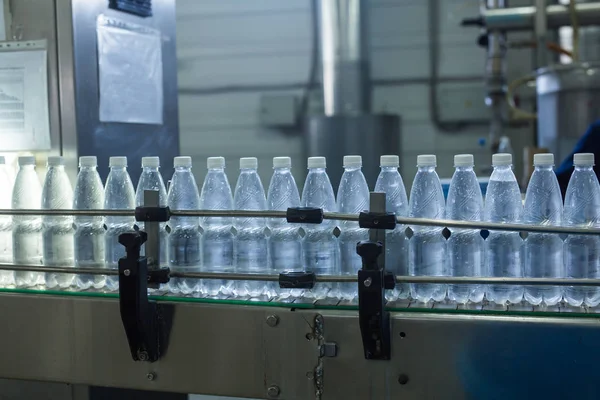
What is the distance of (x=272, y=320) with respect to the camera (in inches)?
52.9

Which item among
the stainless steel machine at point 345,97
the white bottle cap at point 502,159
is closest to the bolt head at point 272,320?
the white bottle cap at point 502,159

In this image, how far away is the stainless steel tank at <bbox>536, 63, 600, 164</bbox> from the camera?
3.51 m

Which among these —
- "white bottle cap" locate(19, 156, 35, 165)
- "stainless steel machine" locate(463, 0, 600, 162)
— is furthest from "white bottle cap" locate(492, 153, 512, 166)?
"stainless steel machine" locate(463, 0, 600, 162)

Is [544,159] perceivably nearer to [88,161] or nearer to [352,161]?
[352,161]

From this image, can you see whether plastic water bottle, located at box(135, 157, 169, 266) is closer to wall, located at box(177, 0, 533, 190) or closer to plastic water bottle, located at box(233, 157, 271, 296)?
plastic water bottle, located at box(233, 157, 271, 296)

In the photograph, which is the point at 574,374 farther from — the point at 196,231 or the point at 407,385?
the point at 196,231

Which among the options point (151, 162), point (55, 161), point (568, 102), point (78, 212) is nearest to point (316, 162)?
point (151, 162)

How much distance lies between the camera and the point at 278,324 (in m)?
1.34

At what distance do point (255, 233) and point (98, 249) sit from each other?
407 mm

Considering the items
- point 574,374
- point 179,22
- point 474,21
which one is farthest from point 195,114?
point 574,374

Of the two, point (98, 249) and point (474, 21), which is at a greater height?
point (474, 21)

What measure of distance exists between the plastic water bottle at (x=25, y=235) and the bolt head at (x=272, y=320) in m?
0.66

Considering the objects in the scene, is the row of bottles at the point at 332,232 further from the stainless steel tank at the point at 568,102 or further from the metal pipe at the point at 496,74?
the metal pipe at the point at 496,74

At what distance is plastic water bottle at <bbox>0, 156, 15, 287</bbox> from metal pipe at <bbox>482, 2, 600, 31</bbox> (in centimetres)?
298
